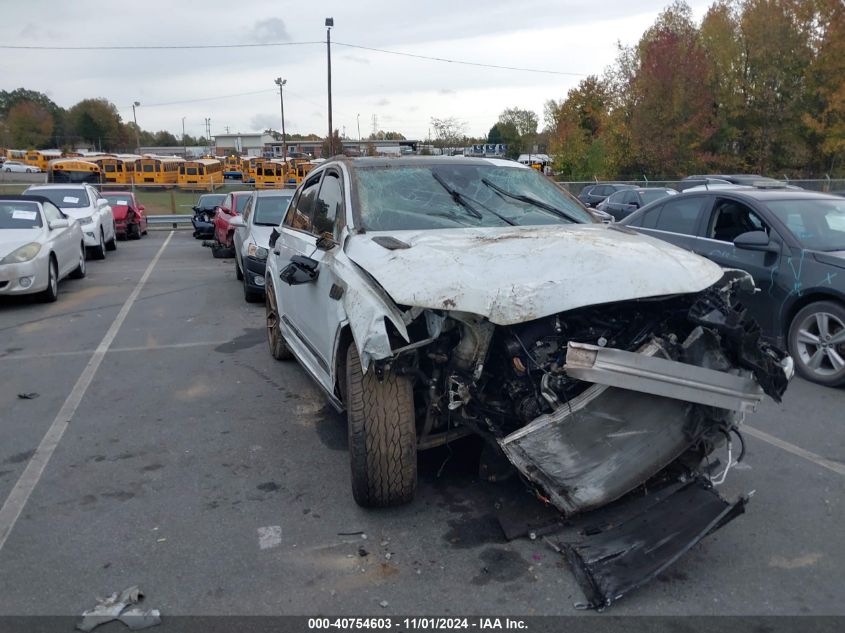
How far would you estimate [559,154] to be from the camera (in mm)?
42906

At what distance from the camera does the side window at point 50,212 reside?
1151 cm

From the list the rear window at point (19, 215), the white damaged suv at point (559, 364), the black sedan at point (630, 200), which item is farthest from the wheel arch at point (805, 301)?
the black sedan at point (630, 200)

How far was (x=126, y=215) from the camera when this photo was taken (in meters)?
22.1

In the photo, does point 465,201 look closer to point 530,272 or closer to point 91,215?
point 530,272

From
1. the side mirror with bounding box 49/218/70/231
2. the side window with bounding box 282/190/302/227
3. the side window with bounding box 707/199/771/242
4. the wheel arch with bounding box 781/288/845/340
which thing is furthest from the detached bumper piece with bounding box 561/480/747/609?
the side mirror with bounding box 49/218/70/231

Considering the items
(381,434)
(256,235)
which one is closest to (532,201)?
(381,434)

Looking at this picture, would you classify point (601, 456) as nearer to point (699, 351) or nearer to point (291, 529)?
point (699, 351)

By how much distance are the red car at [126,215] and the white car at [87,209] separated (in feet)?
12.5

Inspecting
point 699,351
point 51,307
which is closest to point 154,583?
point 699,351

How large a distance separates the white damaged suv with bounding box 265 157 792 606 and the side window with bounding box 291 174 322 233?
1735mm

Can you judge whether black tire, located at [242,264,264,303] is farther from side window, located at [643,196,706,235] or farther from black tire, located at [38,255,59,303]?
side window, located at [643,196,706,235]

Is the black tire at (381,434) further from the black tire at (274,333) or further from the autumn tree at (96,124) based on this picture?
the autumn tree at (96,124)

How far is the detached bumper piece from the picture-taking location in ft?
10.4

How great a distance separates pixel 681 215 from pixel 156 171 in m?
49.6
